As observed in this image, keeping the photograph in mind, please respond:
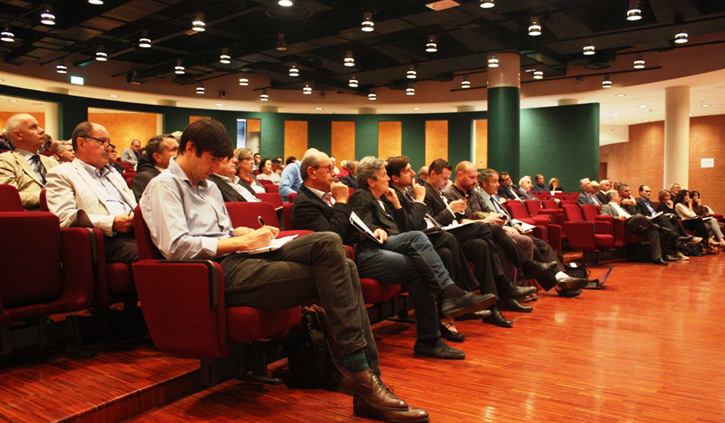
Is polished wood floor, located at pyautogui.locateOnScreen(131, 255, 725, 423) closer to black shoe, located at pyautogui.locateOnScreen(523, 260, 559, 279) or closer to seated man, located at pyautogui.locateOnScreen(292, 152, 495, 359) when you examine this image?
seated man, located at pyautogui.locateOnScreen(292, 152, 495, 359)

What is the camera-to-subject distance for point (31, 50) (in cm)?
1066

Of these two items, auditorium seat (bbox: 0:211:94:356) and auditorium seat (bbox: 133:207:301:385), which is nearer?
auditorium seat (bbox: 133:207:301:385)

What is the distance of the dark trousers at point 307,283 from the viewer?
6.54 feet

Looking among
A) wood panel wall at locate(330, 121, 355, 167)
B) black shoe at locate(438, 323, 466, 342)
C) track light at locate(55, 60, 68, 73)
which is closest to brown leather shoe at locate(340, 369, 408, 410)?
black shoe at locate(438, 323, 466, 342)

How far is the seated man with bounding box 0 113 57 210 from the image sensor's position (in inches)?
123

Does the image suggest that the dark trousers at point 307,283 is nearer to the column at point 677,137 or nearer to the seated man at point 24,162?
the seated man at point 24,162


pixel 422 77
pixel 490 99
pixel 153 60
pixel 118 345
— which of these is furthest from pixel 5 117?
pixel 118 345

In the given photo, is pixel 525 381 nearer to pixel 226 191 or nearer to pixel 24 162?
pixel 226 191

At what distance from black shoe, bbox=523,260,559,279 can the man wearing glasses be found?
9.03 ft

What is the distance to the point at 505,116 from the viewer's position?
1041 cm

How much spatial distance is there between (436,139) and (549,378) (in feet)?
45.6

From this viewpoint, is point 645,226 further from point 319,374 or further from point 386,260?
point 319,374

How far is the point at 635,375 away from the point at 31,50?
11900 mm

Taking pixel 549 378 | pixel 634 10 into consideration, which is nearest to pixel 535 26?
pixel 634 10
